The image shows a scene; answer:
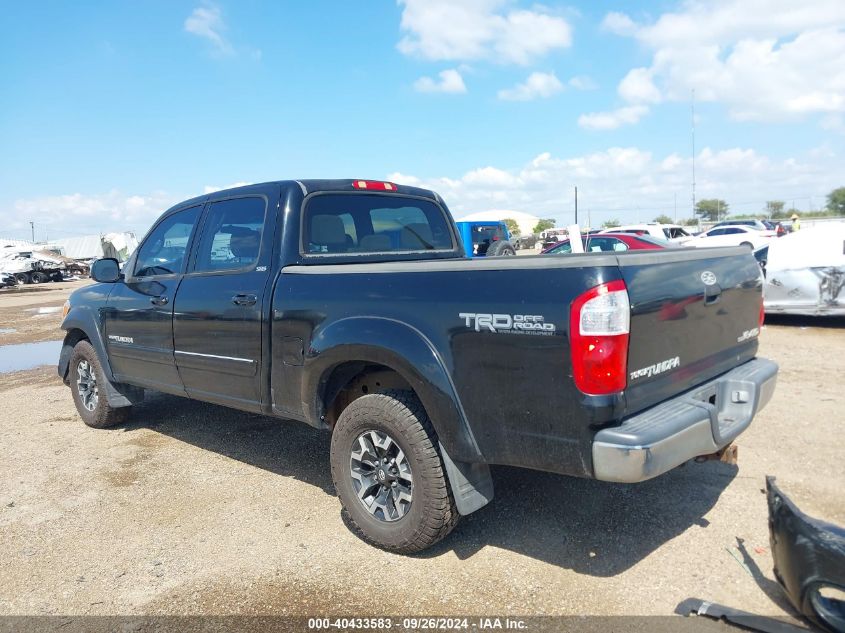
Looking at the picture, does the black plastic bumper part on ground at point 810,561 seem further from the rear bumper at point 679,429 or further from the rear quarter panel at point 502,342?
the rear quarter panel at point 502,342

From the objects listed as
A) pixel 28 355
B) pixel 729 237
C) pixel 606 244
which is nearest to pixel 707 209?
pixel 729 237

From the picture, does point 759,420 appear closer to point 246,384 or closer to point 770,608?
point 770,608

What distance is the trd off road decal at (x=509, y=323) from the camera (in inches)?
105

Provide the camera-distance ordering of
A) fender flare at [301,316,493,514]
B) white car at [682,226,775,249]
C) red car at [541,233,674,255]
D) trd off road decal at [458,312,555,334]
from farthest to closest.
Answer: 1. white car at [682,226,775,249]
2. red car at [541,233,674,255]
3. fender flare at [301,316,493,514]
4. trd off road decal at [458,312,555,334]

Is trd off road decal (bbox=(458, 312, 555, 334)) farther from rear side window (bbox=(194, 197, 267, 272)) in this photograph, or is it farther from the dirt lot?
rear side window (bbox=(194, 197, 267, 272))

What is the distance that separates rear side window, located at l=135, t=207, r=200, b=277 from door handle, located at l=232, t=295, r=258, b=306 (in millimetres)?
906

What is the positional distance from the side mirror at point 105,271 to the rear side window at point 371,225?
2124 millimetres

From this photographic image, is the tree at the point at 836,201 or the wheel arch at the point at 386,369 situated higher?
the tree at the point at 836,201

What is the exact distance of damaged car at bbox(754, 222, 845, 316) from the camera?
9.10 m

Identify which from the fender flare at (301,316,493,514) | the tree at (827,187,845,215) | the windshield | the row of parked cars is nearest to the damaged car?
the row of parked cars

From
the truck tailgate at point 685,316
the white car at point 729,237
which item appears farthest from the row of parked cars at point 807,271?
the white car at point 729,237

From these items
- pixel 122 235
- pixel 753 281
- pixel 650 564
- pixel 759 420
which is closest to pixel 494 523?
pixel 650 564

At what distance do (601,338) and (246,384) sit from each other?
7.96 feet

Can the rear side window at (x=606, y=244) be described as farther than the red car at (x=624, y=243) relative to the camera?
Yes
